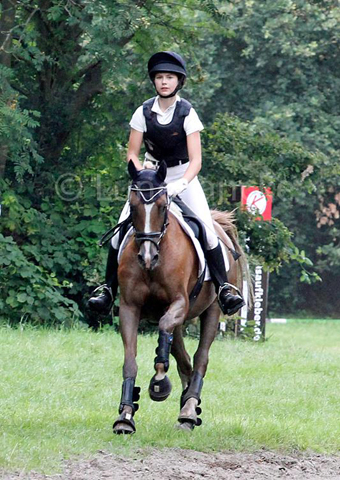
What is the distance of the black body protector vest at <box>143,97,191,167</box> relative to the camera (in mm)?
7906

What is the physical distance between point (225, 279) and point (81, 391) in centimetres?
255

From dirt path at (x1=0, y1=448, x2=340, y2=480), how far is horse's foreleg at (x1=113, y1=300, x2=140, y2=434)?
409 millimetres

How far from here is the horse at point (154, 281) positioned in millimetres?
7273

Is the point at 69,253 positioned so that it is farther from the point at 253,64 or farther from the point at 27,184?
the point at 253,64

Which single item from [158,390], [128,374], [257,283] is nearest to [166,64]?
[128,374]

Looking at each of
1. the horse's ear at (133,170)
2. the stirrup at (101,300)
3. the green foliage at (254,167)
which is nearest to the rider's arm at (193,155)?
the horse's ear at (133,170)

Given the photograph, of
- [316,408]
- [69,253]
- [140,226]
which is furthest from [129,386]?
[69,253]

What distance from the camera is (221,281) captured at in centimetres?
823

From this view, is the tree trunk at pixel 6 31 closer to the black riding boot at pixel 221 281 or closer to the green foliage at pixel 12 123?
the green foliage at pixel 12 123

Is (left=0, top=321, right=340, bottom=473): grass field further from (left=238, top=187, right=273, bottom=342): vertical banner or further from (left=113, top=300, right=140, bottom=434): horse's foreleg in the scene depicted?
(left=238, top=187, right=273, bottom=342): vertical banner

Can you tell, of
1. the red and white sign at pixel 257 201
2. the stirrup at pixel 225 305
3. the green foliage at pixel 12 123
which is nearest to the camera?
the stirrup at pixel 225 305

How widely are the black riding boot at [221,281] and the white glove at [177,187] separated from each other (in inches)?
29.8

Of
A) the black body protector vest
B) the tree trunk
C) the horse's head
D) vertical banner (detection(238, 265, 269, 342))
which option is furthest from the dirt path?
vertical banner (detection(238, 265, 269, 342))

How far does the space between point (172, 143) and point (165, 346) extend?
1655mm
